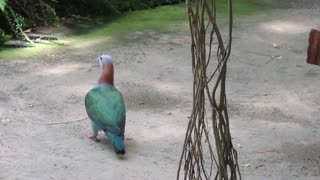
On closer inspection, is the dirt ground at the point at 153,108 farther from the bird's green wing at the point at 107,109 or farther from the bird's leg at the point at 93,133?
the bird's green wing at the point at 107,109

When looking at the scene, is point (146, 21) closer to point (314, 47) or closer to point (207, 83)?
point (314, 47)

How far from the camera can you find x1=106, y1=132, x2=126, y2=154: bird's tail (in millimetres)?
2930

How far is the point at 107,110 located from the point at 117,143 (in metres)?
0.19

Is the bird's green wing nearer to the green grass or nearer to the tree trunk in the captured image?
the tree trunk

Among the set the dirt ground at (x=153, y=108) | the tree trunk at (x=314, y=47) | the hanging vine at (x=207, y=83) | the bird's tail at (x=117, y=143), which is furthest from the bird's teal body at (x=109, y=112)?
the hanging vine at (x=207, y=83)

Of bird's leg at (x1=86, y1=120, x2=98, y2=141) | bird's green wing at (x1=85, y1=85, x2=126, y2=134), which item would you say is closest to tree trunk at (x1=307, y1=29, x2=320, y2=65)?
bird's green wing at (x1=85, y1=85, x2=126, y2=134)

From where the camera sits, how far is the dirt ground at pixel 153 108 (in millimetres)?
2922

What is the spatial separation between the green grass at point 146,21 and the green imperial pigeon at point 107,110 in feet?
5.56

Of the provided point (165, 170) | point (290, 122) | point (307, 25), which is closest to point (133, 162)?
point (165, 170)

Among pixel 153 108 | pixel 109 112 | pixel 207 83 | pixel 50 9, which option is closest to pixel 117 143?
pixel 109 112

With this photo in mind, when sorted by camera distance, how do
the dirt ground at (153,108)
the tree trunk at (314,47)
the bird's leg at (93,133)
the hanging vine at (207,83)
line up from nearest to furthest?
1. the hanging vine at (207,83)
2. the tree trunk at (314,47)
3. the dirt ground at (153,108)
4. the bird's leg at (93,133)

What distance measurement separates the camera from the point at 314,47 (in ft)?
8.02

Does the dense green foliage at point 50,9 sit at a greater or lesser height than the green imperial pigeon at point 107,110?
lesser

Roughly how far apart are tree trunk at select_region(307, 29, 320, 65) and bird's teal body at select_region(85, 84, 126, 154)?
0.98 m
